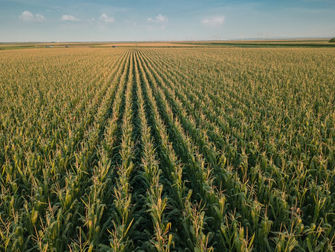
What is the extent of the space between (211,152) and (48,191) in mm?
3389

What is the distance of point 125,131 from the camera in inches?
229

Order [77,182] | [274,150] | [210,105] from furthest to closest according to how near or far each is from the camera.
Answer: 1. [210,105]
2. [274,150]
3. [77,182]

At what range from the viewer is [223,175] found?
3.98 metres

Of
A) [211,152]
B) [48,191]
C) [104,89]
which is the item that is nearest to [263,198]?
[211,152]

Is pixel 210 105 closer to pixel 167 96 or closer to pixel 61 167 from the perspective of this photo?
pixel 167 96

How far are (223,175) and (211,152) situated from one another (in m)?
0.92

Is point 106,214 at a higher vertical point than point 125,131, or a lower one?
lower

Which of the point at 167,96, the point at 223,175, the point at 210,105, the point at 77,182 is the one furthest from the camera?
the point at 167,96

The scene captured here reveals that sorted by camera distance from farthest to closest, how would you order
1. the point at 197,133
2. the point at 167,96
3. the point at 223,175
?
the point at 167,96 → the point at 197,133 → the point at 223,175

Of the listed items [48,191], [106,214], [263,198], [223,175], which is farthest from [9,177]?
[263,198]

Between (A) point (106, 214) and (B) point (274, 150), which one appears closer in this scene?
(A) point (106, 214)

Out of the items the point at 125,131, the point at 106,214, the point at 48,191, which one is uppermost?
the point at 125,131

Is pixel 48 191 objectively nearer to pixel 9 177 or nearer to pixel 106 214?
pixel 9 177

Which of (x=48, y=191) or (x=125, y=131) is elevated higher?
(x=125, y=131)
